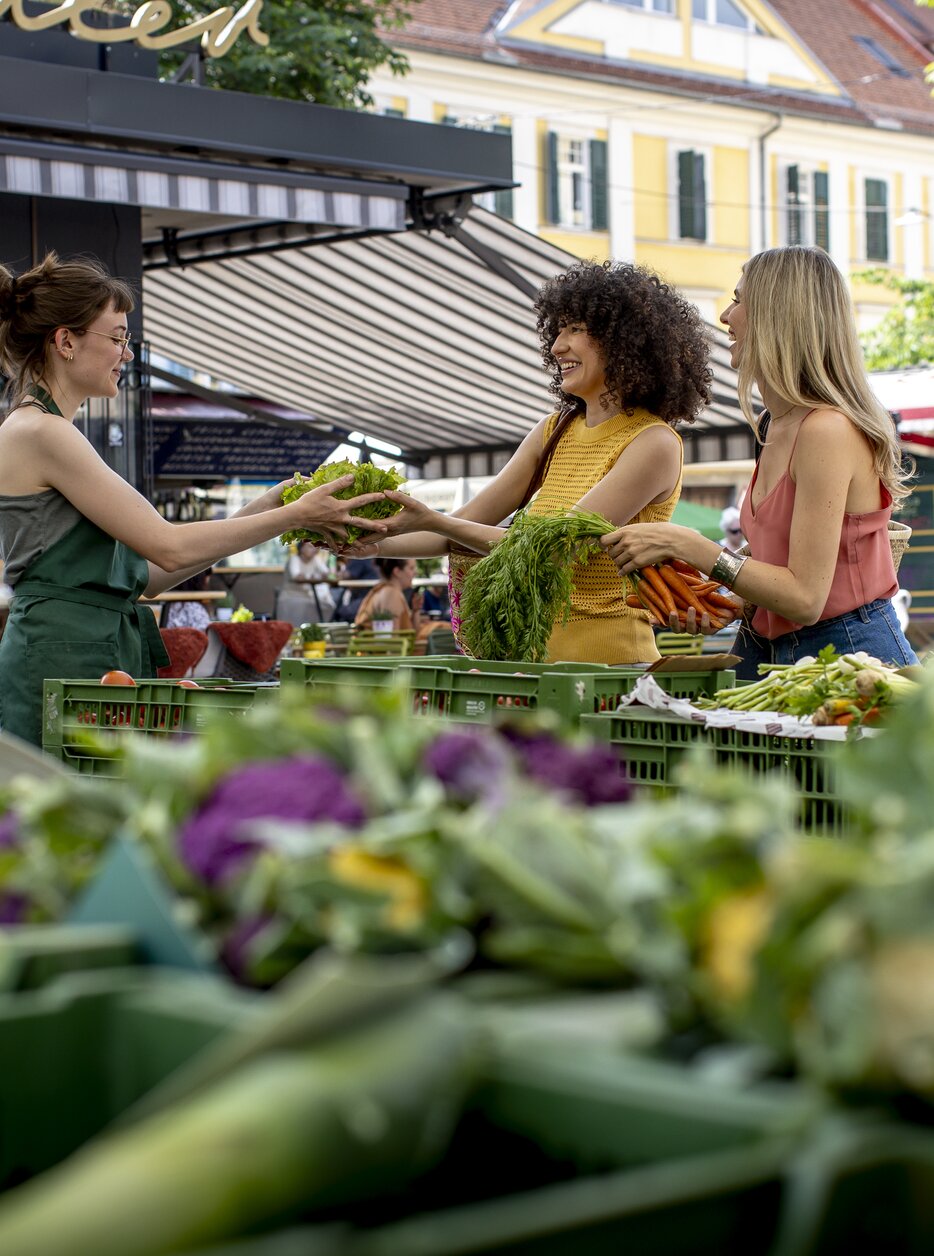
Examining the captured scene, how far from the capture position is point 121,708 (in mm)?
3326

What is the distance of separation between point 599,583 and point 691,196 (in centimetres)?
2811

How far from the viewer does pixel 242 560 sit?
55.0 ft

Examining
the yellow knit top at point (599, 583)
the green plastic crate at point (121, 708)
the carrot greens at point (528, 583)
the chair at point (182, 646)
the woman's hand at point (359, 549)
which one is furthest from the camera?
the woman's hand at point (359, 549)

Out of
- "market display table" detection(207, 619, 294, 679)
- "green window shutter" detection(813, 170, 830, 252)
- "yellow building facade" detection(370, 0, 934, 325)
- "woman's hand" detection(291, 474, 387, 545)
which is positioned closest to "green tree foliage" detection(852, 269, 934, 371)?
"yellow building facade" detection(370, 0, 934, 325)

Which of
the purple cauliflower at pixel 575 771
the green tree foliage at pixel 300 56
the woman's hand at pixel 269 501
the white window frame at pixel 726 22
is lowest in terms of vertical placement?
the purple cauliflower at pixel 575 771

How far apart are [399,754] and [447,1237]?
1.48ft

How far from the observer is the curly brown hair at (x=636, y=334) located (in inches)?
161

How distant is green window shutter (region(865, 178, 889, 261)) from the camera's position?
32.8 metres

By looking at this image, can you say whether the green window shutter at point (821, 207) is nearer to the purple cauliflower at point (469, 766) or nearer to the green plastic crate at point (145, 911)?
the purple cauliflower at point (469, 766)

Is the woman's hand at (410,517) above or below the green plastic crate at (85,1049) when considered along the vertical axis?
above

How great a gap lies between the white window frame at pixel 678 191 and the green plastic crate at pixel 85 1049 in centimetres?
3063

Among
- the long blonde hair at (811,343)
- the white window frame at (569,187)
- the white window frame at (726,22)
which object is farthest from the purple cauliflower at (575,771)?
the white window frame at (726,22)

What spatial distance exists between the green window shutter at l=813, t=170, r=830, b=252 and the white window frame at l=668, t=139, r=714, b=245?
8.55ft

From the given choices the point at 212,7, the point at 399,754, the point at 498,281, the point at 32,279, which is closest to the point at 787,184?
the point at 212,7
